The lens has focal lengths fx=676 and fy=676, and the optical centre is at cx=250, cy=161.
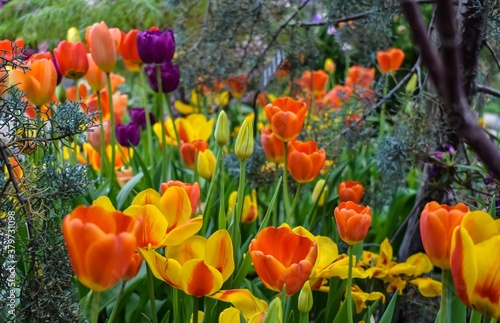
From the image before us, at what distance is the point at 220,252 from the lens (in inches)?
29.5

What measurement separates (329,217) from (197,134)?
42 centimetres

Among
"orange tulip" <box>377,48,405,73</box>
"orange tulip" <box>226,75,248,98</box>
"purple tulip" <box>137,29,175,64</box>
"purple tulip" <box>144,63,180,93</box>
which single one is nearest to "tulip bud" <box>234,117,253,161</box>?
"purple tulip" <box>137,29,175,64</box>

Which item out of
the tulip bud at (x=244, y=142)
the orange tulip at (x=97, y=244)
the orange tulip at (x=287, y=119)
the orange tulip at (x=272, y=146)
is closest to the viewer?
the orange tulip at (x=97, y=244)

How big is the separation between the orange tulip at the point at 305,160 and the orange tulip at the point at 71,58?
0.50 meters

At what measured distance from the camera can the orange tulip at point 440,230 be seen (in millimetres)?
656

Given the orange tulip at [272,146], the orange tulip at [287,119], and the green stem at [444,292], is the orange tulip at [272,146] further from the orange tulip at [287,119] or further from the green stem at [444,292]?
the green stem at [444,292]

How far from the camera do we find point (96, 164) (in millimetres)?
1701

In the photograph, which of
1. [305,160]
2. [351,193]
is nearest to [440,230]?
[305,160]

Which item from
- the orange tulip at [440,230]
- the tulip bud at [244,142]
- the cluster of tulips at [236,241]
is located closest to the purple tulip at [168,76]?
the cluster of tulips at [236,241]

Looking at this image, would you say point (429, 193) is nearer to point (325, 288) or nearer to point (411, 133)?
point (411, 133)

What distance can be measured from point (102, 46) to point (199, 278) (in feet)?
2.53

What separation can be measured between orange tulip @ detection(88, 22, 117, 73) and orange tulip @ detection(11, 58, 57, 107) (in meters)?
0.23

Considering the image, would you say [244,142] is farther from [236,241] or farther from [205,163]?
[205,163]

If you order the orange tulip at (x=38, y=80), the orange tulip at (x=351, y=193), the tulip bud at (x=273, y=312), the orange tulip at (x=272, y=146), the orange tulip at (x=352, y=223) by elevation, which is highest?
the orange tulip at (x=38, y=80)
